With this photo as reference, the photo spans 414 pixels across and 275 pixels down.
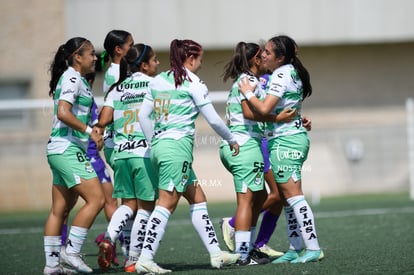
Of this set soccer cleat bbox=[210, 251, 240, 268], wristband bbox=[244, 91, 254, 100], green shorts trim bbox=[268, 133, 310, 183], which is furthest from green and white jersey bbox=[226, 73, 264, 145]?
soccer cleat bbox=[210, 251, 240, 268]

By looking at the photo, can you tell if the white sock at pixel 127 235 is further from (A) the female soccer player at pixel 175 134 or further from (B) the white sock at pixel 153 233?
(B) the white sock at pixel 153 233

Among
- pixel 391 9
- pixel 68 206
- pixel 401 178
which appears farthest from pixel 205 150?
pixel 68 206

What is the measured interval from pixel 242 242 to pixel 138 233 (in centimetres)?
98

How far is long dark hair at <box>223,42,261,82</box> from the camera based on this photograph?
8672 mm

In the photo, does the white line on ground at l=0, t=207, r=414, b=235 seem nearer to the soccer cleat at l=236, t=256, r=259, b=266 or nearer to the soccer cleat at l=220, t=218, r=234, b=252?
the soccer cleat at l=220, t=218, r=234, b=252

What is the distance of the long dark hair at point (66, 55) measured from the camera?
8.45 metres

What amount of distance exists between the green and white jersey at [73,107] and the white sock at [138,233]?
83cm

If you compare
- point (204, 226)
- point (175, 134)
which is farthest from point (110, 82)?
point (204, 226)

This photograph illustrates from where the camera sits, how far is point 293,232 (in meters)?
8.82

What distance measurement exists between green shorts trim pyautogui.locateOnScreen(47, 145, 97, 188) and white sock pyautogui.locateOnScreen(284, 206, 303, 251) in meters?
2.01

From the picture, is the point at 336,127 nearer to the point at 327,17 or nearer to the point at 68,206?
the point at 327,17

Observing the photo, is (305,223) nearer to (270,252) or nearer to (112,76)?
(270,252)

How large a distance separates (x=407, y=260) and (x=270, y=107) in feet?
6.20

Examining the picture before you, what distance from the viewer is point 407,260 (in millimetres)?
8211
